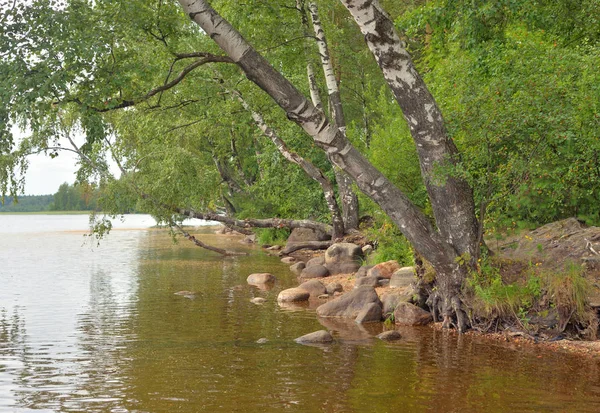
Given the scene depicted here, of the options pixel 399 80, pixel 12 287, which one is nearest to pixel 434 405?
pixel 399 80

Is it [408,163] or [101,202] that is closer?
[408,163]

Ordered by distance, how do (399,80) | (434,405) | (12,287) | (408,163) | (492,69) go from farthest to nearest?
(12,287) → (408,163) → (492,69) → (399,80) → (434,405)

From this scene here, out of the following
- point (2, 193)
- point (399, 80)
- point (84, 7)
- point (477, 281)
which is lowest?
point (477, 281)

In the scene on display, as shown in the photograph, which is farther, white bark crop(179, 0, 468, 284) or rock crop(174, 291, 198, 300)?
rock crop(174, 291, 198, 300)

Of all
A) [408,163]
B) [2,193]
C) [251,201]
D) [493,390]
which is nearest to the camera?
[493,390]

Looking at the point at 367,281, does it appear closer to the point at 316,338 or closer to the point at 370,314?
the point at 370,314

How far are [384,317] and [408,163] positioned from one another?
5.04m

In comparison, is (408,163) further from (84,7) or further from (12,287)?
(12,287)

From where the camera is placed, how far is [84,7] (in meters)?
13.5

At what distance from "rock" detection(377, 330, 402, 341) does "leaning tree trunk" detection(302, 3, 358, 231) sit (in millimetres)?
9278

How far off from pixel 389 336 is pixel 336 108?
1382cm

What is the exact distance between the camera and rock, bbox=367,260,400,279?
19.8m

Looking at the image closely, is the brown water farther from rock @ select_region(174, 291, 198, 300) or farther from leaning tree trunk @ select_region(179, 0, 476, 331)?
leaning tree trunk @ select_region(179, 0, 476, 331)

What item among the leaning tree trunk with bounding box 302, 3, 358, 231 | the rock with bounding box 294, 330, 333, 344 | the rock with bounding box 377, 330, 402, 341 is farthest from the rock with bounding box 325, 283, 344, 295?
the rock with bounding box 294, 330, 333, 344
